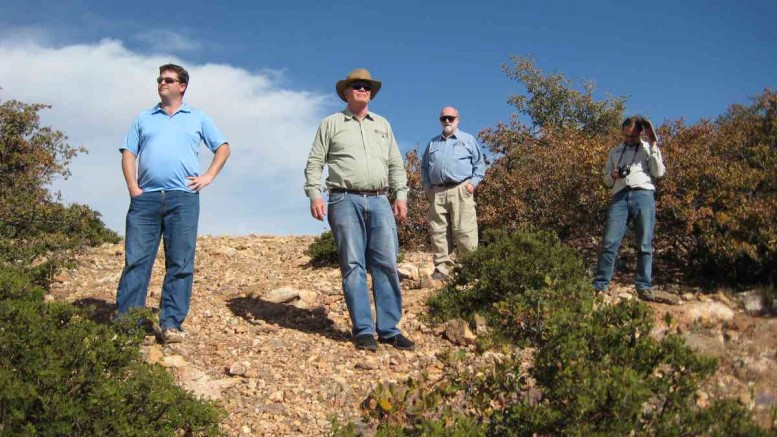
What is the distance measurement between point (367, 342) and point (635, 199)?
3.31m

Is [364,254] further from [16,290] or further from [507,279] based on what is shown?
[16,290]

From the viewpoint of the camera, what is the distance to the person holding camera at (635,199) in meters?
6.70

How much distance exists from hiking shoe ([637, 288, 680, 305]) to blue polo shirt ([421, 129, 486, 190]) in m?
2.24

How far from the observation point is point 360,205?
5230 millimetres

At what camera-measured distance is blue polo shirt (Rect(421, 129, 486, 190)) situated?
25.5 feet

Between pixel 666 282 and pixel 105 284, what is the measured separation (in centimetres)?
666

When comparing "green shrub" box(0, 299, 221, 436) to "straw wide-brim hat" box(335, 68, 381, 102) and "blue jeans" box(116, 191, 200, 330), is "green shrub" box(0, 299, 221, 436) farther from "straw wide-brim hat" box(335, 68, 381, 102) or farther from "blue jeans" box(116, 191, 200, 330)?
"straw wide-brim hat" box(335, 68, 381, 102)

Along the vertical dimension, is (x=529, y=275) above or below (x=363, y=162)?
below

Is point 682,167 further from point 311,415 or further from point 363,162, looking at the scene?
point 311,415

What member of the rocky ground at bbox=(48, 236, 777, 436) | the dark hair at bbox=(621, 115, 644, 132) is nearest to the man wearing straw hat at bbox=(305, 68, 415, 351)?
the rocky ground at bbox=(48, 236, 777, 436)

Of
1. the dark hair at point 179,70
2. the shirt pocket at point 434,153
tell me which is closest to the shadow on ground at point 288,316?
the dark hair at point 179,70

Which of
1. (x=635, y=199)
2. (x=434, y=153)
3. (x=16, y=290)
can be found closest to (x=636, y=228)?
(x=635, y=199)

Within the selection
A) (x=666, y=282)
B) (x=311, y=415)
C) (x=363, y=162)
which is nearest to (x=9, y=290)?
(x=311, y=415)

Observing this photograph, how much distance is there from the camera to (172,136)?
5098 mm
